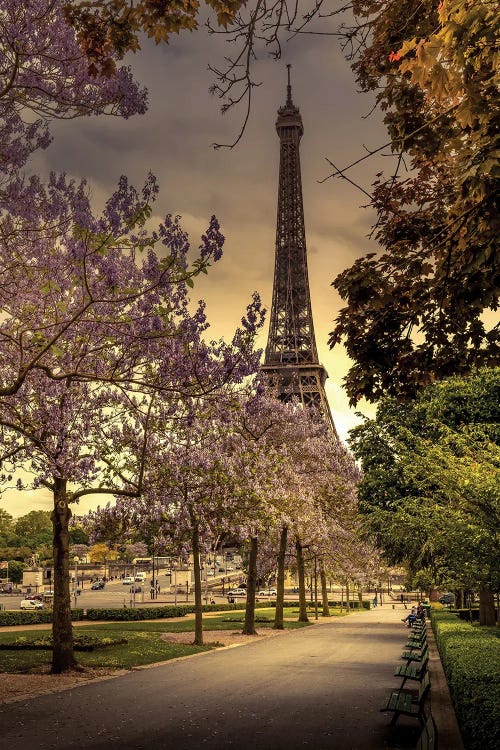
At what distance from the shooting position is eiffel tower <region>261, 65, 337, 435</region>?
8238cm

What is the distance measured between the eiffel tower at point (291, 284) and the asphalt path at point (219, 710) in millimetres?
61205

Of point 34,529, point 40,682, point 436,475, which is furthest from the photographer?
point 34,529

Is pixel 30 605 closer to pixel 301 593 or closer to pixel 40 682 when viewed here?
pixel 301 593

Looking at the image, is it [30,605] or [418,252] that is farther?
[30,605]

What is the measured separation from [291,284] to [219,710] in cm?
8038

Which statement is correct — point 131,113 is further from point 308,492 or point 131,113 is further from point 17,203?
point 308,492

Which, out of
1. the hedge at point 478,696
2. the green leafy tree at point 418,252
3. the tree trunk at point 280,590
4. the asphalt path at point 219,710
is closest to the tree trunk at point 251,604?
the tree trunk at point 280,590

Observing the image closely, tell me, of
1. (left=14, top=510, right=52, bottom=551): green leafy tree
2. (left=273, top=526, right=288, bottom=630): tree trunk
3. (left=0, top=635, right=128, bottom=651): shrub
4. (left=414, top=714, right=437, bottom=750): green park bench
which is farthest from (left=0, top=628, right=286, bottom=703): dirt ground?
(left=14, top=510, right=52, bottom=551): green leafy tree

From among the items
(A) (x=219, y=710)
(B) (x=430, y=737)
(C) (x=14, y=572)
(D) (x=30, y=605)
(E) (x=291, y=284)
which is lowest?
(C) (x=14, y=572)

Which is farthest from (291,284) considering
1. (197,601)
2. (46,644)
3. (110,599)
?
(46,644)

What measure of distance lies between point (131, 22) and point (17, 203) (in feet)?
19.6

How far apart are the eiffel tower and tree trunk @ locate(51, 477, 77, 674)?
60655 mm

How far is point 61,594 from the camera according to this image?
19.5 m

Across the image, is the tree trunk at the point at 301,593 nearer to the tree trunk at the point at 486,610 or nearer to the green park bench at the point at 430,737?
the tree trunk at the point at 486,610
